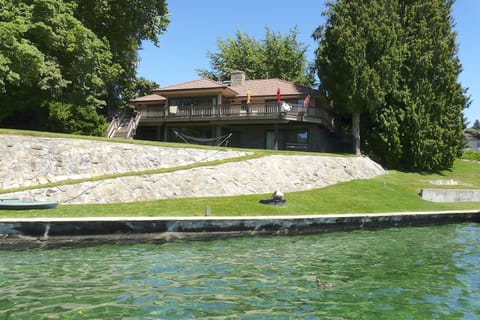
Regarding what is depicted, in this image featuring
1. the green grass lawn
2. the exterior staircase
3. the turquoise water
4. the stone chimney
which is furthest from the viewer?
the stone chimney

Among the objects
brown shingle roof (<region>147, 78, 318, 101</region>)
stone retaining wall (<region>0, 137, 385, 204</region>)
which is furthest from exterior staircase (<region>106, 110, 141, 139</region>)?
stone retaining wall (<region>0, 137, 385, 204</region>)

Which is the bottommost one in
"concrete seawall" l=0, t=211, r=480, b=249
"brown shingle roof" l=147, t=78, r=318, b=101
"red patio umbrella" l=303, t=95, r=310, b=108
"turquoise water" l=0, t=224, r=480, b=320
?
"turquoise water" l=0, t=224, r=480, b=320

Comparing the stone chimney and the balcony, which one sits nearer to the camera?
the balcony

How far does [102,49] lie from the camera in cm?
3014

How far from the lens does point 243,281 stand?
8.99 metres

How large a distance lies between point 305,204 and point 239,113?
50.9ft

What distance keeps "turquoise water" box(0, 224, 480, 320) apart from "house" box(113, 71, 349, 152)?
20570 mm

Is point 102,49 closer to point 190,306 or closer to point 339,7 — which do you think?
point 339,7

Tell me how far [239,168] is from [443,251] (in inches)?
487

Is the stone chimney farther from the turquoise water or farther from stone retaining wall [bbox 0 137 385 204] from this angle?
the turquoise water

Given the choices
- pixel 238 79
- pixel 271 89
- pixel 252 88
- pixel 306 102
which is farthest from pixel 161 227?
pixel 238 79

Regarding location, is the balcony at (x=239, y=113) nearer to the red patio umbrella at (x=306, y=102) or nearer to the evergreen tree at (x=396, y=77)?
the red patio umbrella at (x=306, y=102)

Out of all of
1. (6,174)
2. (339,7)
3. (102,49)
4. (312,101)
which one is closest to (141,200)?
(6,174)

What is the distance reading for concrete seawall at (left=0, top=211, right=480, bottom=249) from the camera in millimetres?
12525
